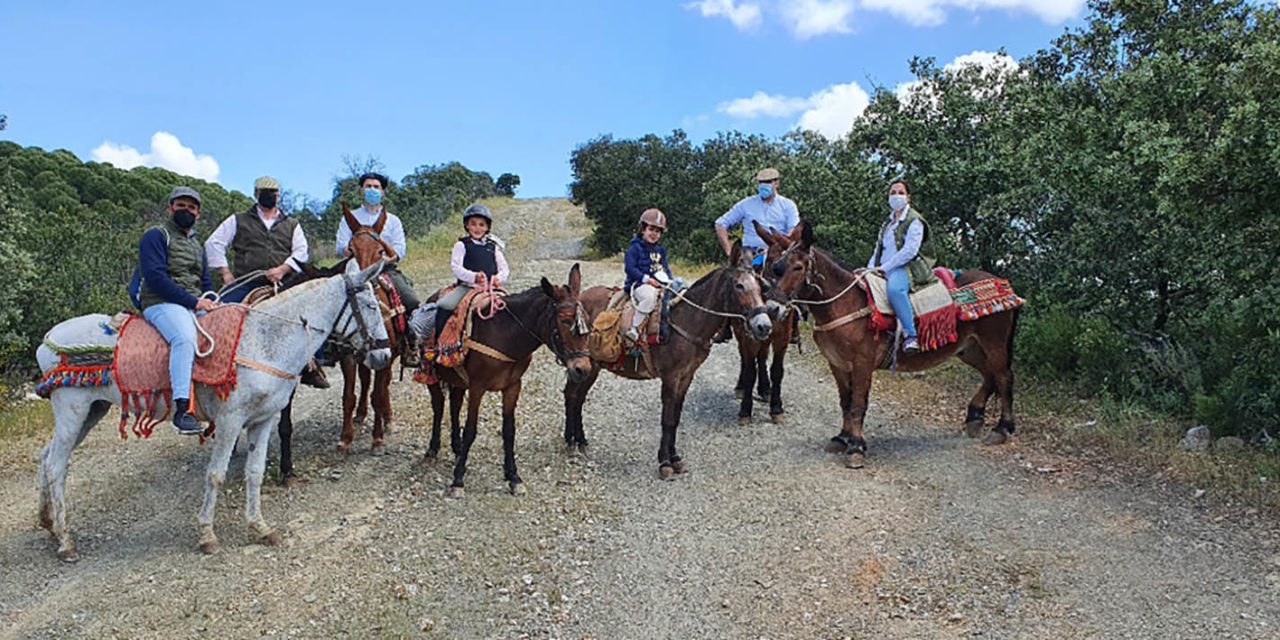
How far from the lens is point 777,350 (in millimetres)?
9352

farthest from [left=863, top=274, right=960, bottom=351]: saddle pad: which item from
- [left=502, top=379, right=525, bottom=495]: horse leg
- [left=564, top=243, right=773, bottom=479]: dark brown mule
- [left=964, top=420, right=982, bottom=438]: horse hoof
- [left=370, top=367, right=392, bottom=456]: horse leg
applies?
[left=370, top=367, right=392, bottom=456]: horse leg

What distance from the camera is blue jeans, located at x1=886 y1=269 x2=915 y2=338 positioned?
788 cm

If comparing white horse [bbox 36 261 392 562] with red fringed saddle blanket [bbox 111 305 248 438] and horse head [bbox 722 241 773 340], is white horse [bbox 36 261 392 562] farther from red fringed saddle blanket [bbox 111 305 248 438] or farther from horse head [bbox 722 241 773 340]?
horse head [bbox 722 241 773 340]

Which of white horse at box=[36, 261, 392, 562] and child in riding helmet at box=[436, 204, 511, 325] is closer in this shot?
white horse at box=[36, 261, 392, 562]

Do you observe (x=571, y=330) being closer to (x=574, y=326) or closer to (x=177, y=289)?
(x=574, y=326)

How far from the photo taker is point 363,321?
21.1 ft

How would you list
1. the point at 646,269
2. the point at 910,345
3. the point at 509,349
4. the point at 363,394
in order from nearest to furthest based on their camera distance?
the point at 509,349
the point at 910,345
the point at 646,269
the point at 363,394

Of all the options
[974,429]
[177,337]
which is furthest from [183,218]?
[974,429]

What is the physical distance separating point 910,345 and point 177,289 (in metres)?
6.43

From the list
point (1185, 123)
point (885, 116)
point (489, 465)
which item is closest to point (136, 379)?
point (489, 465)

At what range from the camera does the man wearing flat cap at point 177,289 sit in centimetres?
572

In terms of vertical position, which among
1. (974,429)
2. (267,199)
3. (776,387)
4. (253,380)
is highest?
(267,199)

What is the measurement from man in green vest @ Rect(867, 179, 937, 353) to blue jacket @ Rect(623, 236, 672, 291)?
2.25 m

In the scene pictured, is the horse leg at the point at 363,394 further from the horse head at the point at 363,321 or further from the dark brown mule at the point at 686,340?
the dark brown mule at the point at 686,340
